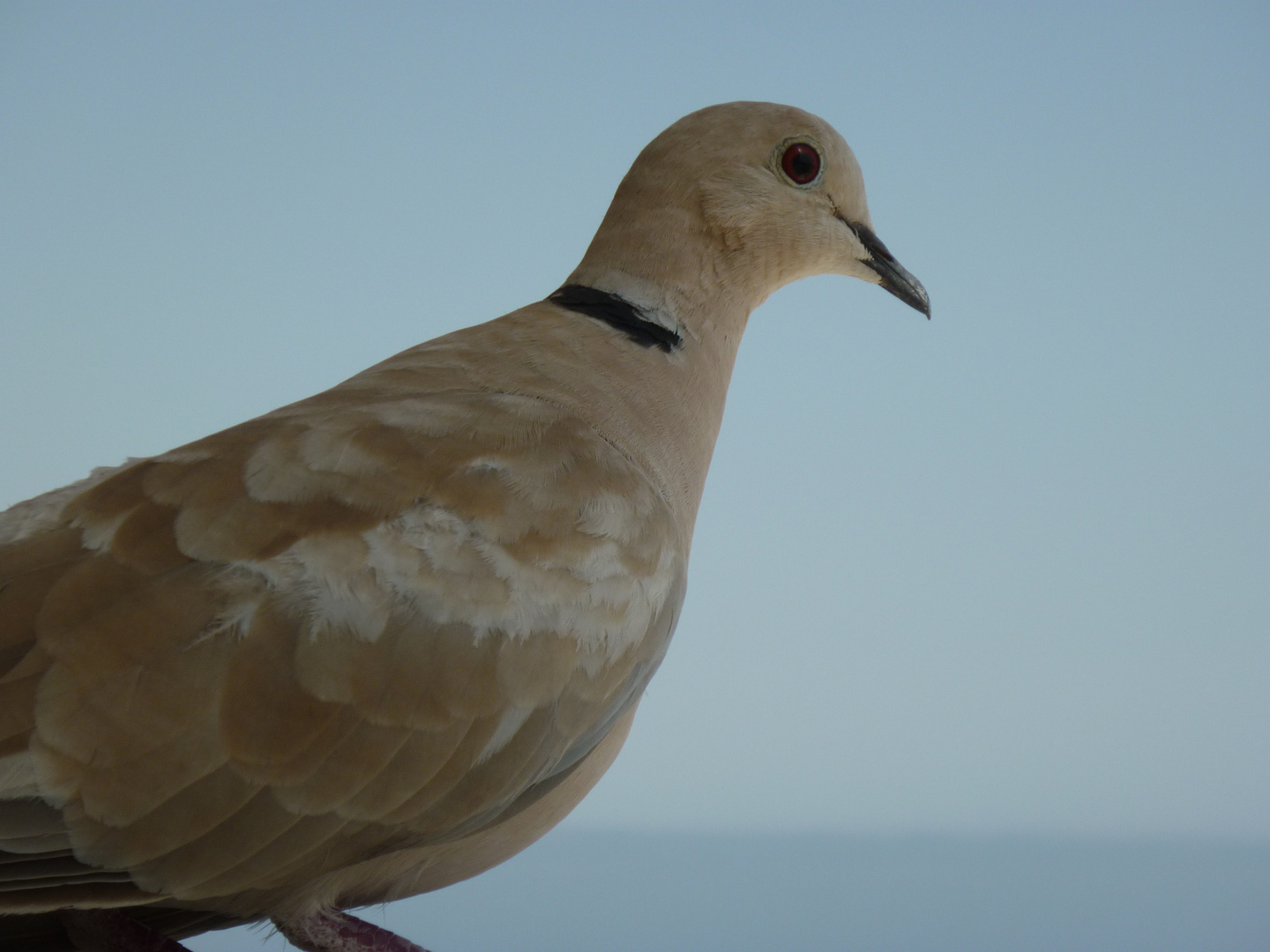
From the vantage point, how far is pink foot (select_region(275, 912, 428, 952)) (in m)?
→ 1.16

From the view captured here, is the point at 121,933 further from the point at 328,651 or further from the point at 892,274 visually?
the point at 892,274

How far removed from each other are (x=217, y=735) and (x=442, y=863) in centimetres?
38

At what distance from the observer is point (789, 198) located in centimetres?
174

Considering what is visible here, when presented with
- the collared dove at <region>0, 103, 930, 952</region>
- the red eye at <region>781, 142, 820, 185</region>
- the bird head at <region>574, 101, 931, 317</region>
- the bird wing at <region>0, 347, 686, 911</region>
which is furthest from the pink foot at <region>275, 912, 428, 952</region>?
the red eye at <region>781, 142, 820, 185</region>

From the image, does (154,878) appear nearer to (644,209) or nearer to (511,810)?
(511,810)

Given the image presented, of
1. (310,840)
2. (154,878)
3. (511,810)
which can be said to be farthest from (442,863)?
(154,878)

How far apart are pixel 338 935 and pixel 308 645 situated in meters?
0.35

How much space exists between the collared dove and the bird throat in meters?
0.15

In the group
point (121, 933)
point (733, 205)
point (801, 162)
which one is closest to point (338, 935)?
point (121, 933)

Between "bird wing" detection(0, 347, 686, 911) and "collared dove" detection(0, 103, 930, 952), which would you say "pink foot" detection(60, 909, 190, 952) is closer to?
"collared dove" detection(0, 103, 930, 952)

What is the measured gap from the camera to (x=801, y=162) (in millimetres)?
1764

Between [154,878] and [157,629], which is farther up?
[157,629]

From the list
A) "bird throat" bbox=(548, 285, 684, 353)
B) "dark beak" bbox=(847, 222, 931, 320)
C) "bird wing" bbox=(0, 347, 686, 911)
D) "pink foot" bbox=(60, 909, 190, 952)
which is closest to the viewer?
"bird wing" bbox=(0, 347, 686, 911)

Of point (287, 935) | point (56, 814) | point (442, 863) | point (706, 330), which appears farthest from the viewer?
point (706, 330)
